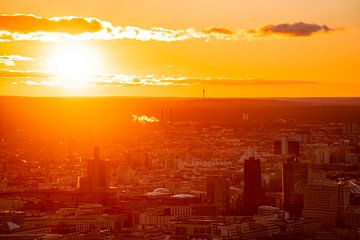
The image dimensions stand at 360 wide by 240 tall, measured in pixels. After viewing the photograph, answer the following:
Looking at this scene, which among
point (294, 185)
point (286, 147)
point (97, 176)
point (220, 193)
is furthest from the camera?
point (286, 147)

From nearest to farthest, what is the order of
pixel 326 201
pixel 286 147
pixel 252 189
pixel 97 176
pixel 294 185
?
pixel 326 201 → pixel 294 185 → pixel 252 189 → pixel 97 176 → pixel 286 147

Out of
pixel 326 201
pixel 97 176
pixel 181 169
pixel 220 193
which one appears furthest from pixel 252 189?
pixel 181 169

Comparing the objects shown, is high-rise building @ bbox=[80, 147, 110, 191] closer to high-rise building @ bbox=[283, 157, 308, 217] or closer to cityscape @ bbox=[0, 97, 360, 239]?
cityscape @ bbox=[0, 97, 360, 239]

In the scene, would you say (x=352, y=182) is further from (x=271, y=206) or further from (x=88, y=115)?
(x=88, y=115)

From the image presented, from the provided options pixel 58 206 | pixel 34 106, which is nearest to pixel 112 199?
pixel 58 206

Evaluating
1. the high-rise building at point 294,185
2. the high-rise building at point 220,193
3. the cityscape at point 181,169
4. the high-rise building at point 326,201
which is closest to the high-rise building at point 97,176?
the cityscape at point 181,169

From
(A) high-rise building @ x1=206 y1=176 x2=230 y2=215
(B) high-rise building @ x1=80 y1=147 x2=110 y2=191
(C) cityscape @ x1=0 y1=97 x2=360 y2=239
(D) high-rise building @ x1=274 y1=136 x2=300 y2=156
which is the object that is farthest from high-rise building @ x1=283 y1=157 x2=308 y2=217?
(D) high-rise building @ x1=274 y1=136 x2=300 y2=156

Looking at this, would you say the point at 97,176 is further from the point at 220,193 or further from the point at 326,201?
the point at 326,201

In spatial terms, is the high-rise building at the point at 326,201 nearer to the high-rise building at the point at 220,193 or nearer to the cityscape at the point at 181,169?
the cityscape at the point at 181,169
